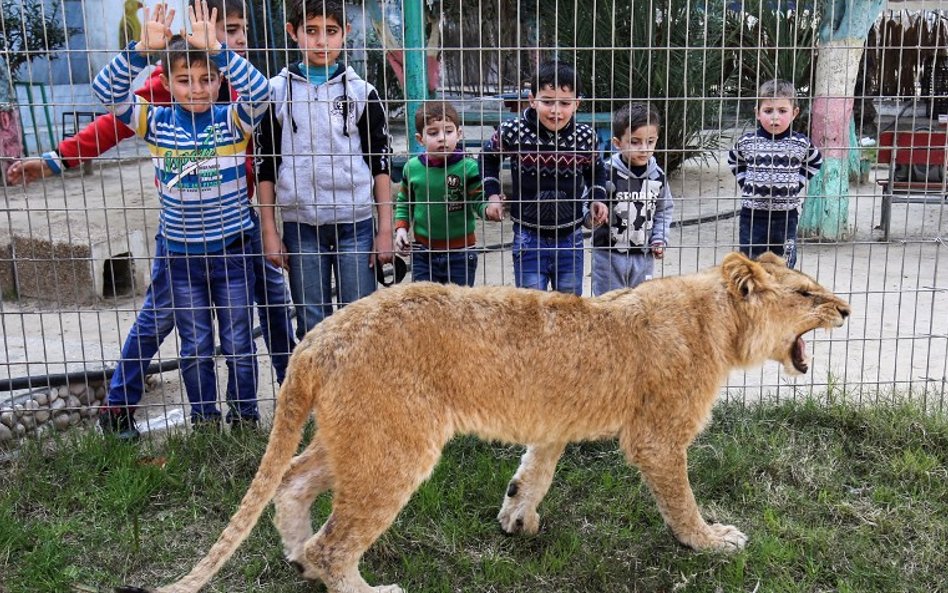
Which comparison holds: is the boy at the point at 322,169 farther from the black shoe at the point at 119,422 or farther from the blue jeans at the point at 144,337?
the black shoe at the point at 119,422

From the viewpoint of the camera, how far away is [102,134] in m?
4.74

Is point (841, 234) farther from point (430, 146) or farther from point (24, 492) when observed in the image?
point (24, 492)

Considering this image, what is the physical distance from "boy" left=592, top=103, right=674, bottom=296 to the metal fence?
18 centimetres

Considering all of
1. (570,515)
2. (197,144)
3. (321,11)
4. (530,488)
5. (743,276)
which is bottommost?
(570,515)

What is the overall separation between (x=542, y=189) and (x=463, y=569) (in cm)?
219

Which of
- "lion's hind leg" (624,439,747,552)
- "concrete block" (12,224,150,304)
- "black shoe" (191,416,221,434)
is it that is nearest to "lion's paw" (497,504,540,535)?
"lion's hind leg" (624,439,747,552)

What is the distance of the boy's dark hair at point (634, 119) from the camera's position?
513cm

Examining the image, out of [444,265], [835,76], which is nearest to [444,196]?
[444,265]

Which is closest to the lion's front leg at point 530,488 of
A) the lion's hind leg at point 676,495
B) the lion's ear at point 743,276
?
the lion's hind leg at point 676,495

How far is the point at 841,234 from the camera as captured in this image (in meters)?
7.78

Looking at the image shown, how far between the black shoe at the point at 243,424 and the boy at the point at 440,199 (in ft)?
4.01

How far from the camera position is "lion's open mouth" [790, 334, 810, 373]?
4043 mm

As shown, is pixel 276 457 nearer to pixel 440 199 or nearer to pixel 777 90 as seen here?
pixel 440 199

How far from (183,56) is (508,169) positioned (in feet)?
9.39
